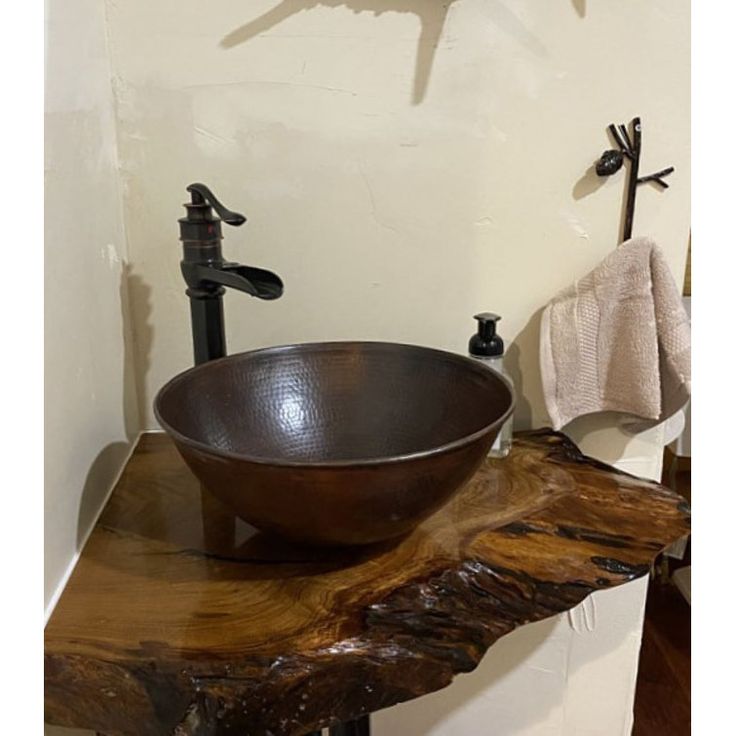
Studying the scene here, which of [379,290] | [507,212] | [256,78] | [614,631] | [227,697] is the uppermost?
[256,78]

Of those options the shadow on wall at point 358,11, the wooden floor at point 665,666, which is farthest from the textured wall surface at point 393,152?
the wooden floor at point 665,666

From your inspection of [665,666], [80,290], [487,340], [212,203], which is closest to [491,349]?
[487,340]

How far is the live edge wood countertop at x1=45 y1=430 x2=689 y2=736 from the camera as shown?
0.59 meters

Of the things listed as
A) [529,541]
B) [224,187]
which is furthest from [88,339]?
[529,541]

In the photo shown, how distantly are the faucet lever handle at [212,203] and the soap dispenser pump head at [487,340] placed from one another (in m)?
0.33

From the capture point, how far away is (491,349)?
97cm

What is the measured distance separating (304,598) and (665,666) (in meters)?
1.32

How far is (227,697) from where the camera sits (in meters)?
0.57

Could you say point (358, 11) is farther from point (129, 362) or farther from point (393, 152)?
point (129, 362)

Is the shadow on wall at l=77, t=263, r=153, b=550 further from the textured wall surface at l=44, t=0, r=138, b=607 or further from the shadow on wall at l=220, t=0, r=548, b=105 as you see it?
the shadow on wall at l=220, t=0, r=548, b=105

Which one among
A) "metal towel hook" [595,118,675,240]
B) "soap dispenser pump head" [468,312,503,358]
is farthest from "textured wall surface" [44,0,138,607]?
"metal towel hook" [595,118,675,240]

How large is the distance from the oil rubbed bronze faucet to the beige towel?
15.4 inches

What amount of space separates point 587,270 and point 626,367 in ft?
0.47
